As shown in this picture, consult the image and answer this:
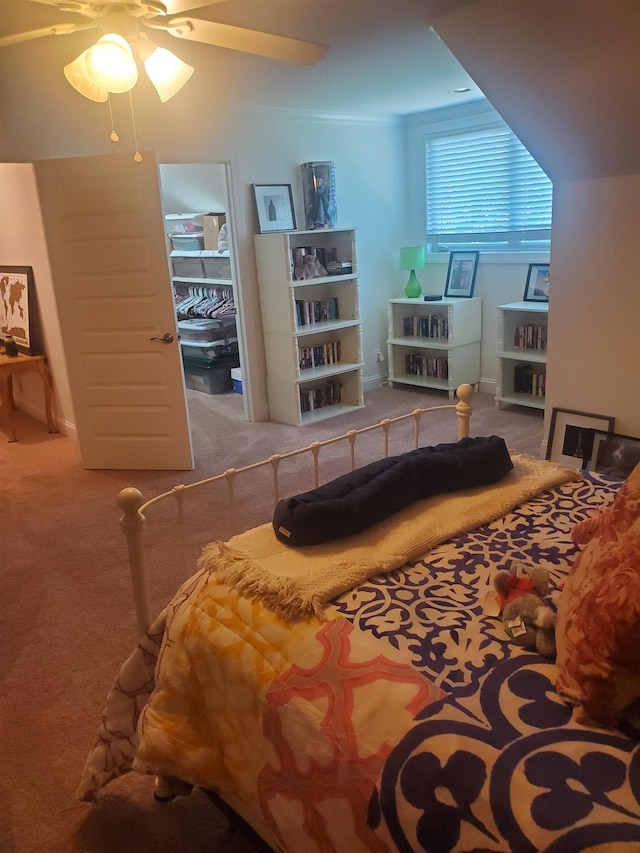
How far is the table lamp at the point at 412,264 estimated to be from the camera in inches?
222

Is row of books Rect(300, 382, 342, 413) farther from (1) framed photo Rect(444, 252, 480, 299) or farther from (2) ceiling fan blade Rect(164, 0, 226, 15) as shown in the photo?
(2) ceiling fan blade Rect(164, 0, 226, 15)

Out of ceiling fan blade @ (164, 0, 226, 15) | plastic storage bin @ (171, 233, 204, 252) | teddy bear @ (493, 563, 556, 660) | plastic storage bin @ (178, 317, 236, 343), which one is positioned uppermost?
ceiling fan blade @ (164, 0, 226, 15)

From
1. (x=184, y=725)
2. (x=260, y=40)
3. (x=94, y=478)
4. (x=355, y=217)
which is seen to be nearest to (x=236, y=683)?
(x=184, y=725)

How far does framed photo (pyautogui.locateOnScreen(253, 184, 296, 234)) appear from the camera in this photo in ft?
16.1

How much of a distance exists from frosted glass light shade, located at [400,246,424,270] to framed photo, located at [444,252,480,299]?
275 mm

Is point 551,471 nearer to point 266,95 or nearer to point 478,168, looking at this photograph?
point 266,95

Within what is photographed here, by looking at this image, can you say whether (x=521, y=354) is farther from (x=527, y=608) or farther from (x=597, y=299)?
(x=527, y=608)

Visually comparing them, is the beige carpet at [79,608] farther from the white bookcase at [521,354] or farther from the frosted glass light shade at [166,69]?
the frosted glass light shade at [166,69]

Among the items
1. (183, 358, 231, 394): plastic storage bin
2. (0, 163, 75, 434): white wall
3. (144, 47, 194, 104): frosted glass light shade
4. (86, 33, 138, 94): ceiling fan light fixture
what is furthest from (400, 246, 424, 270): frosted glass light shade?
(86, 33, 138, 94): ceiling fan light fixture

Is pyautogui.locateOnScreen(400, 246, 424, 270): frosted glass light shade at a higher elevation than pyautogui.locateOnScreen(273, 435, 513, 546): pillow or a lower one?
higher

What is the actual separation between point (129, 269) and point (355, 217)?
2.33 m

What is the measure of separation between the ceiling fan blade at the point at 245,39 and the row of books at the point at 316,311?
2840mm

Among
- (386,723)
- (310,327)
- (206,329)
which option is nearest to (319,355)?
(310,327)

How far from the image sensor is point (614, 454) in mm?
3521
